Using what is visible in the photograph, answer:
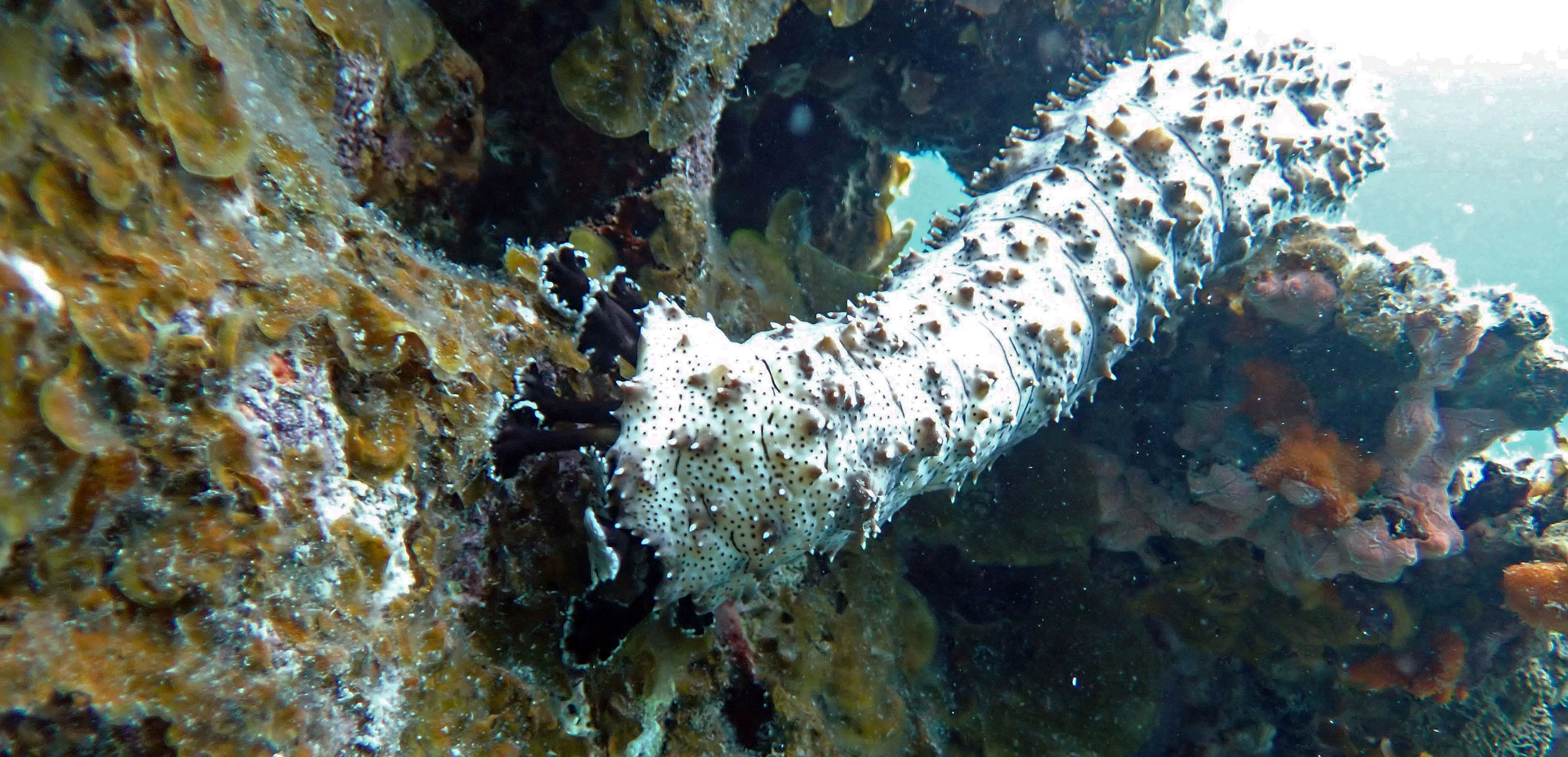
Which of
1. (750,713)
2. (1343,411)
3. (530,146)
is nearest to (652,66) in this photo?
(530,146)

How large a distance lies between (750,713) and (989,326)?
5.86 ft

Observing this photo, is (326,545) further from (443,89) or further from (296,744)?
(443,89)

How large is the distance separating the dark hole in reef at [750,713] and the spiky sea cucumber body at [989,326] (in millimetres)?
601

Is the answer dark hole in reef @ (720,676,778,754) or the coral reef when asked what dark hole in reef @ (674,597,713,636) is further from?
the coral reef

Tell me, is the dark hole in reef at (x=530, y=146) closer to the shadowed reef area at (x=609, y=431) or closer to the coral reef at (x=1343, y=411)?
the shadowed reef area at (x=609, y=431)

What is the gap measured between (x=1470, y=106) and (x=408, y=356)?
4592cm

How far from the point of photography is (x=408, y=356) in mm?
1789

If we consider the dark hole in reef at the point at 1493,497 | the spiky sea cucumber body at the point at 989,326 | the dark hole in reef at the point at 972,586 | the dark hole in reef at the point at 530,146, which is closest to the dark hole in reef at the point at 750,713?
the spiky sea cucumber body at the point at 989,326

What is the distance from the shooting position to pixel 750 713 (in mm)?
2613

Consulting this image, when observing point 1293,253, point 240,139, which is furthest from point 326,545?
point 1293,253

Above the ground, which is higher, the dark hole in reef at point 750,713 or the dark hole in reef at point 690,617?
the dark hole in reef at point 690,617

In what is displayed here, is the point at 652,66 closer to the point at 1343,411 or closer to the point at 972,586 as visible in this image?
the point at 972,586

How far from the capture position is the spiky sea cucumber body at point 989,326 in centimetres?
203

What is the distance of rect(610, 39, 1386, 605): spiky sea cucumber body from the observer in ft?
6.64
